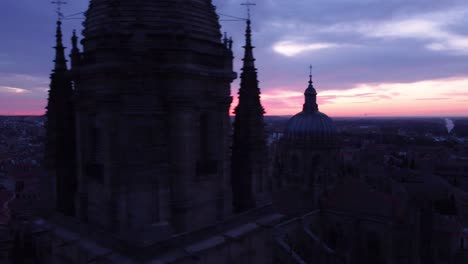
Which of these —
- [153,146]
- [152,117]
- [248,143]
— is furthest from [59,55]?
[248,143]

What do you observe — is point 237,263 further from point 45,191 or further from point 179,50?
point 45,191

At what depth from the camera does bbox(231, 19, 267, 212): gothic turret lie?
1463 cm

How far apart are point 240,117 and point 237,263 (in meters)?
5.78

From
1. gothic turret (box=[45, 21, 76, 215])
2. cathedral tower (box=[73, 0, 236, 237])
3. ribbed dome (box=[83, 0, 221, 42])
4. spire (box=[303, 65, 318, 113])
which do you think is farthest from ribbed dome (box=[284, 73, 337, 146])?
ribbed dome (box=[83, 0, 221, 42])

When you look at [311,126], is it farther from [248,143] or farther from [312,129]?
[248,143]

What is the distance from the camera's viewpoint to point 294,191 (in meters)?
35.4

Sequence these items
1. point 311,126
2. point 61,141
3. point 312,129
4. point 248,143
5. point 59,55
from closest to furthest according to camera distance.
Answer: point 61,141 → point 59,55 → point 248,143 → point 312,129 → point 311,126

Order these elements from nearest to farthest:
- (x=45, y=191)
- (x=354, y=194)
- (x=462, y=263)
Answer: (x=45, y=191)
(x=354, y=194)
(x=462, y=263)

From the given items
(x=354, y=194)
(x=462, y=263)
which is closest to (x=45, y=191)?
(x=354, y=194)

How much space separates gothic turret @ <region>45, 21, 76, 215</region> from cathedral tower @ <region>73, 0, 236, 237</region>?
6.10ft

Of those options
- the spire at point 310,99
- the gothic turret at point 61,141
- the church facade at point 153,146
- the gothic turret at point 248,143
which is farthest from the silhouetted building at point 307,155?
the gothic turret at point 61,141

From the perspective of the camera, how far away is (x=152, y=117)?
1079 centimetres

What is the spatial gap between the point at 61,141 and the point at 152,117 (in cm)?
520

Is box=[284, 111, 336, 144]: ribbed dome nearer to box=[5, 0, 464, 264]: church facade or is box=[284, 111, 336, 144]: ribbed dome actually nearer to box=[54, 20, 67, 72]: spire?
box=[5, 0, 464, 264]: church facade
